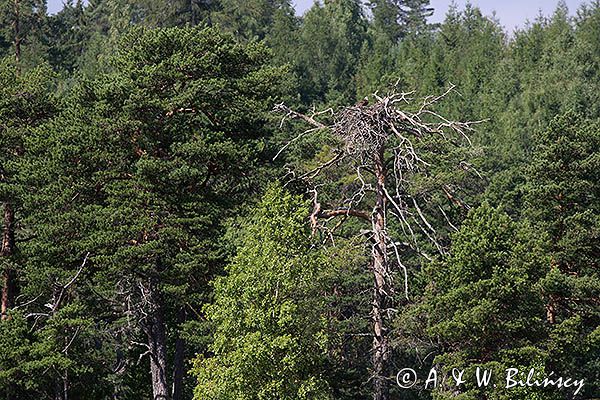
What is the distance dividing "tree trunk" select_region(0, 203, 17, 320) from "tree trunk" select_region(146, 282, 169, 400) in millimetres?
4630

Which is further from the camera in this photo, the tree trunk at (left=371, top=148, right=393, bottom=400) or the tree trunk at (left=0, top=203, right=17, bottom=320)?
the tree trunk at (left=0, top=203, right=17, bottom=320)

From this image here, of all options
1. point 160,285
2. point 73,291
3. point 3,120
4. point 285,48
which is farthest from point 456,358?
point 285,48

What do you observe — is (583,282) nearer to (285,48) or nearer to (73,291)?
(73,291)

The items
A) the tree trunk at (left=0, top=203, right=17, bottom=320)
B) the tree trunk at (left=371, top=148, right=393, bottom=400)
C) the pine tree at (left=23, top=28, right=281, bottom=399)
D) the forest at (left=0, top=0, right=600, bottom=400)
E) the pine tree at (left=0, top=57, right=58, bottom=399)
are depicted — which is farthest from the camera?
the tree trunk at (left=0, top=203, right=17, bottom=320)

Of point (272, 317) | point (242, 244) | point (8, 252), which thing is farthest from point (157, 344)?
point (272, 317)

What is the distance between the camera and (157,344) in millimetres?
22703

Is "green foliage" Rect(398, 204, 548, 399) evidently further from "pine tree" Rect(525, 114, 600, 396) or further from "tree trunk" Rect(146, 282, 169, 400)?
"tree trunk" Rect(146, 282, 169, 400)

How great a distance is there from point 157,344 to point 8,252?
5.52m

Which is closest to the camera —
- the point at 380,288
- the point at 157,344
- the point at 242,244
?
the point at 380,288

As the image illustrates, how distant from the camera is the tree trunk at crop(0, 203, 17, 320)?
24719mm

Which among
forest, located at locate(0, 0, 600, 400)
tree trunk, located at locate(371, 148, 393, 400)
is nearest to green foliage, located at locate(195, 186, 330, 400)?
A: forest, located at locate(0, 0, 600, 400)

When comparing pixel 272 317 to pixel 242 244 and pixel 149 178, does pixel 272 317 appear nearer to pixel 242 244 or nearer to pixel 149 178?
pixel 242 244

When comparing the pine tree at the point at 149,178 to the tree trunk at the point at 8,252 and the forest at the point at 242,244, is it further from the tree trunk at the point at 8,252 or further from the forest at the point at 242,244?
the tree trunk at the point at 8,252

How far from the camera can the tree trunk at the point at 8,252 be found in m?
24.7
